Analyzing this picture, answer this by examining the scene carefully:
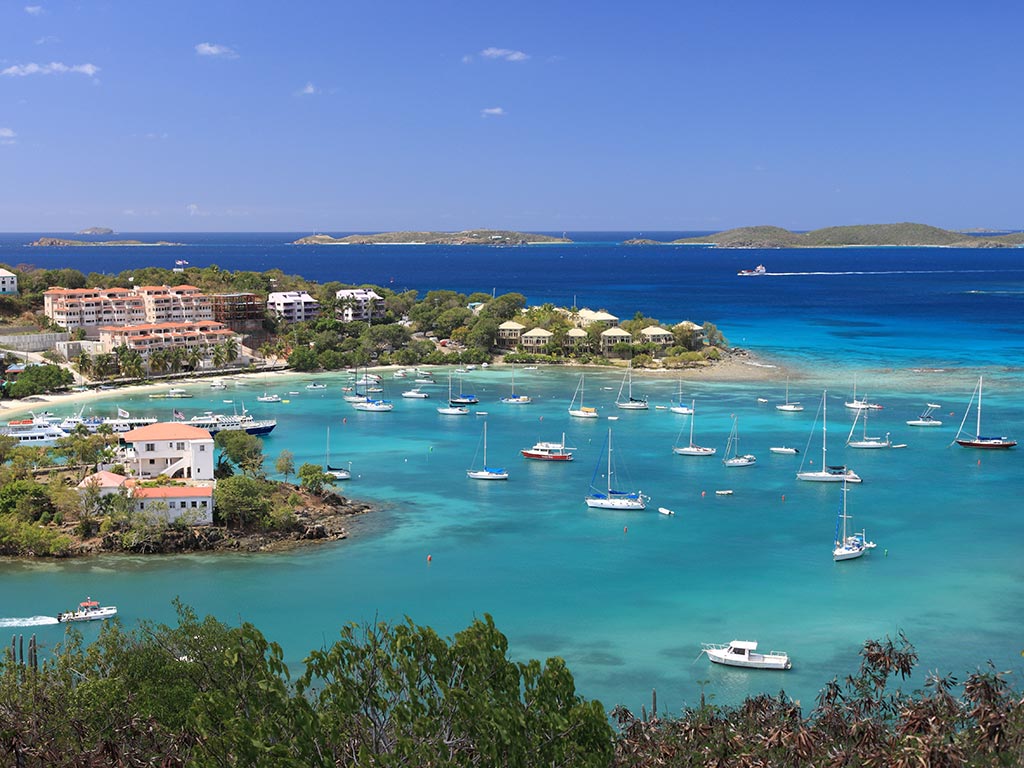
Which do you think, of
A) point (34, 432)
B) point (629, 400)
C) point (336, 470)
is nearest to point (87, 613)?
point (336, 470)

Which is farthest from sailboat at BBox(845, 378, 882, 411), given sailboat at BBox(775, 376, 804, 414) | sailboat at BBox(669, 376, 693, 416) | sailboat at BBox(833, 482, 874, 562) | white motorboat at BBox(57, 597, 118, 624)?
white motorboat at BBox(57, 597, 118, 624)

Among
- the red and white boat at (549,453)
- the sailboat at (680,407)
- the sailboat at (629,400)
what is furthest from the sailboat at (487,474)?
the sailboat at (629,400)

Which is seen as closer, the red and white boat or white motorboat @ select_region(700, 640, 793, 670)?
white motorboat @ select_region(700, 640, 793, 670)

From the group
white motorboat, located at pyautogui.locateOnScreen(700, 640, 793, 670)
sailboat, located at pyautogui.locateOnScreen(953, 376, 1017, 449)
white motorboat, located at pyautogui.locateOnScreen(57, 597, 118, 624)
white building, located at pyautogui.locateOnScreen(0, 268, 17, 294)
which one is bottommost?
white motorboat, located at pyautogui.locateOnScreen(57, 597, 118, 624)

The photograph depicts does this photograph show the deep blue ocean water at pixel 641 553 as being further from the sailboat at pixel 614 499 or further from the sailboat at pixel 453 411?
the sailboat at pixel 453 411

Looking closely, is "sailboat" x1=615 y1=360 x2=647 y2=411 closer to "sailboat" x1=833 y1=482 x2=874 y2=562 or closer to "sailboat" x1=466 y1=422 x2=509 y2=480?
"sailboat" x1=466 y1=422 x2=509 y2=480

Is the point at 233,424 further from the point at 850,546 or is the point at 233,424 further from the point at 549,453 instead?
the point at 850,546
